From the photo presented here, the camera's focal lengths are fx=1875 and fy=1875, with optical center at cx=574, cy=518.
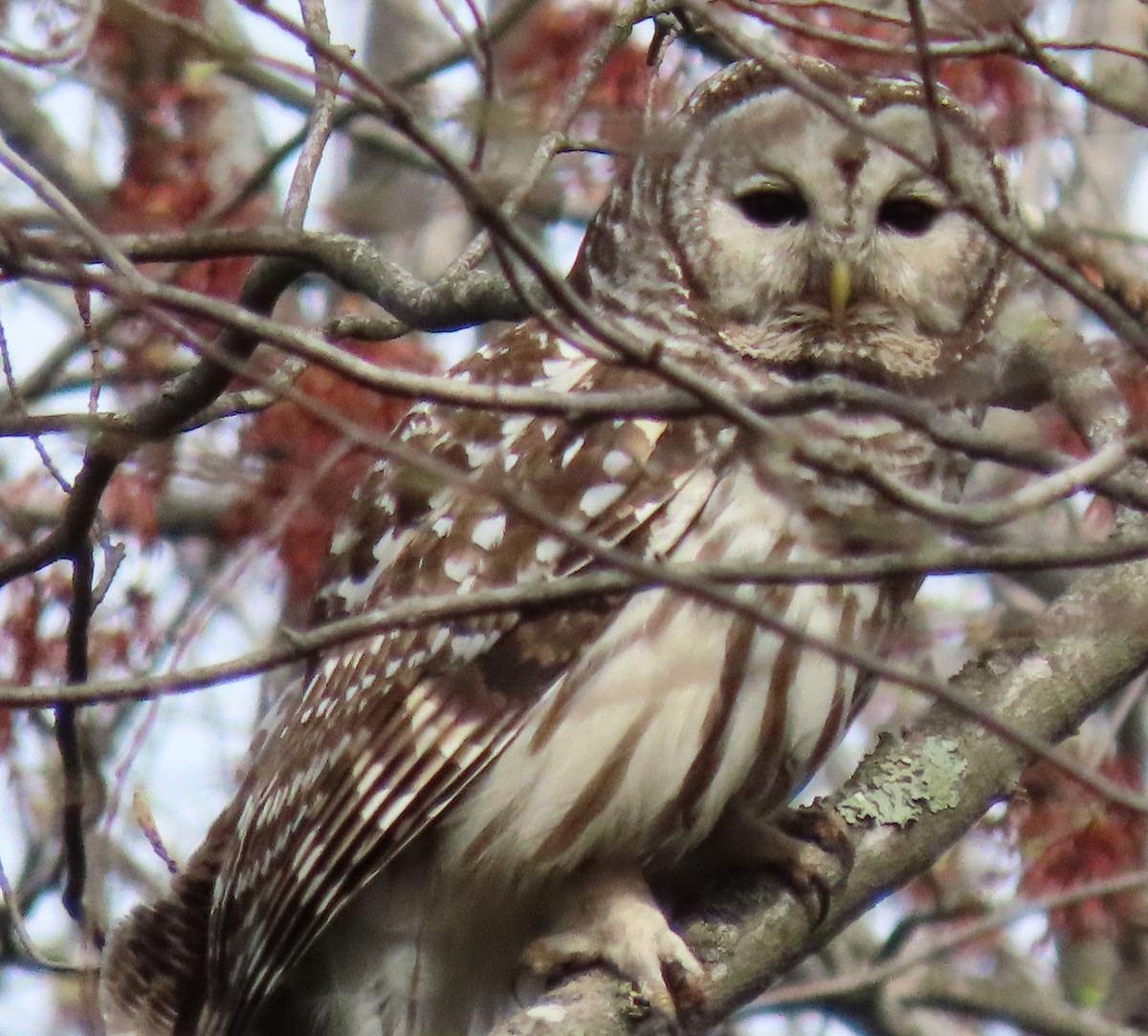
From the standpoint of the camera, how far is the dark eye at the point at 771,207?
12.9 feet

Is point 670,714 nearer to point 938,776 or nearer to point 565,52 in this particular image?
point 938,776

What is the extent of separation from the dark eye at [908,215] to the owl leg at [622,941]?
1458mm

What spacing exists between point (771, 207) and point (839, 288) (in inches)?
10.2

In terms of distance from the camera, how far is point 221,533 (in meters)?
5.50

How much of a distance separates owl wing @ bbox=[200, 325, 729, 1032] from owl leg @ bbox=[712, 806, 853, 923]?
535 mm

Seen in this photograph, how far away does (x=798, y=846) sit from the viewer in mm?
3564

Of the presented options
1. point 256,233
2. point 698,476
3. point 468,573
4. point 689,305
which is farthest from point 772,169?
point 256,233

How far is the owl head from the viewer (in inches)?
151

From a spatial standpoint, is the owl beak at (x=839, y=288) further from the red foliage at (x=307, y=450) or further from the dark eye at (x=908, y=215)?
the red foliage at (x=307, y=450)

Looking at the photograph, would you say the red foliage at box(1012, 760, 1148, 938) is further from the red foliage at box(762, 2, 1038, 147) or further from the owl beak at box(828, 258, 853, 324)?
the red foliage at box(762, 2, 1038, 147)

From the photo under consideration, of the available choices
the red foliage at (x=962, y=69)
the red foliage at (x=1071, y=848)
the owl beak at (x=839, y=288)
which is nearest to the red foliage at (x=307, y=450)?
the owl beak at (x=839, y=288)

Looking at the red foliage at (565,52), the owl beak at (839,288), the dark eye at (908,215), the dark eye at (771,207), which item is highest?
the red foliage at (565,52)

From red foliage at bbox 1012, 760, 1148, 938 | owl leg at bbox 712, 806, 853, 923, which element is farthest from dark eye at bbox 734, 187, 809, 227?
red foliage at bbox 1012, 760, 1148, 938

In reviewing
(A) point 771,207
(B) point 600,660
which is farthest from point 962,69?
(B) point 600,660
